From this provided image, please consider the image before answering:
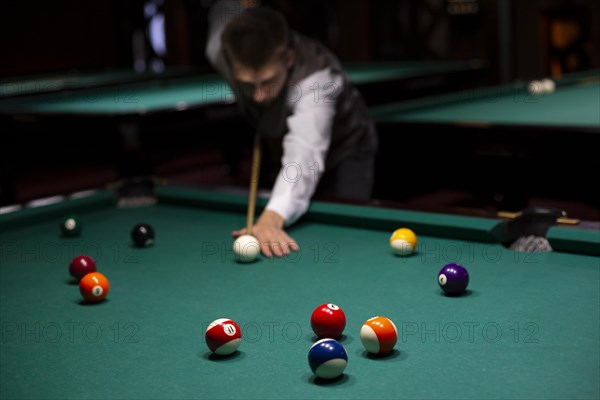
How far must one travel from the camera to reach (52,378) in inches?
57.1

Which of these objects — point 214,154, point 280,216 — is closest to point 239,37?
point 280,216

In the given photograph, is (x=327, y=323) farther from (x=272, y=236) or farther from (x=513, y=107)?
(x=513, y=107)

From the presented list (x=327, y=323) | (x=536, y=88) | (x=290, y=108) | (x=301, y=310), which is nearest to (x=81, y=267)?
(x=301, y=310)

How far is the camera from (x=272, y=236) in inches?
92.8

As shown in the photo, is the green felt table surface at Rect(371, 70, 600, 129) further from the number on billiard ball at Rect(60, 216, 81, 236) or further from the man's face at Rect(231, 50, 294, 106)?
the number on billiard ball at Rect(60, 216, 81, 236)

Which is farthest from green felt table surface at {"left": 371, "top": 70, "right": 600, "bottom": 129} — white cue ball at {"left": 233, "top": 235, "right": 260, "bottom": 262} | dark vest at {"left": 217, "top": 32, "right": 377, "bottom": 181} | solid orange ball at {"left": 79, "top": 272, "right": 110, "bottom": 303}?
solid orange ball at {"left": 79, "top": 272, "right": 110, "bottom": 303}

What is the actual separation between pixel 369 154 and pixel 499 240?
137 cm

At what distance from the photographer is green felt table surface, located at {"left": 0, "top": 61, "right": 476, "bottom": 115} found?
4875mm

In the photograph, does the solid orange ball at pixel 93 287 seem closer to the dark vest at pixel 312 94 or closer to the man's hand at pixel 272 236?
the man's hand at pixel 272 236

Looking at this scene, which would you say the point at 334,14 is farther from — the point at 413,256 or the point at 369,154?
the point at 413,256

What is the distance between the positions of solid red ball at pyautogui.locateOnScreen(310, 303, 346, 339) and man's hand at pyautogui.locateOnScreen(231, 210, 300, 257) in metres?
0.73

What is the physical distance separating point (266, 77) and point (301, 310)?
1236 mm

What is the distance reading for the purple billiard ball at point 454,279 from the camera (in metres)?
1.77

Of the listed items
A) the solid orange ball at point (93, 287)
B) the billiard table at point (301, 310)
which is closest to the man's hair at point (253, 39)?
the billiard table at point (301, 310)
